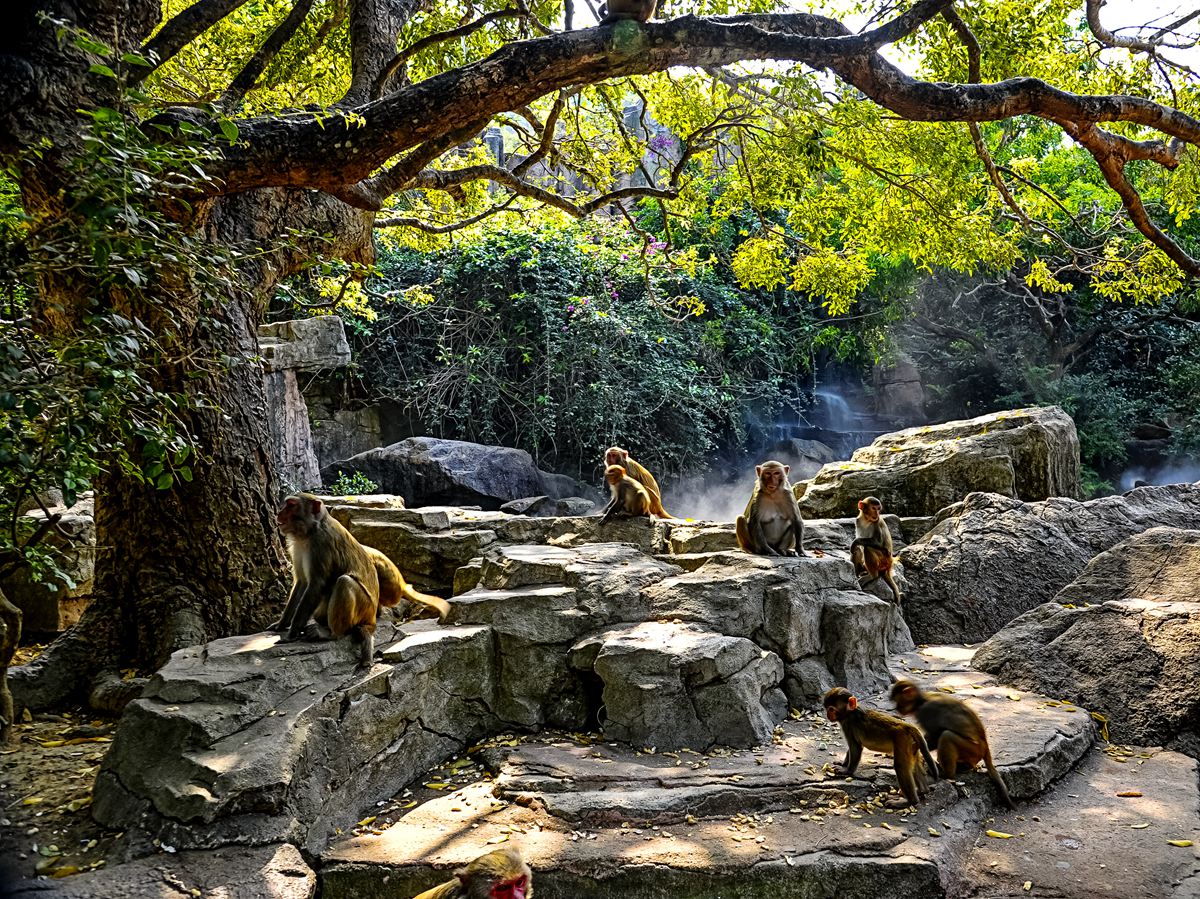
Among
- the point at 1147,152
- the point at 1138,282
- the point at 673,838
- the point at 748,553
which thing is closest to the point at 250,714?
the point at 673,838

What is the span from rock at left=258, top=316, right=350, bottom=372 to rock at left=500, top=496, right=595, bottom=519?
321 cm

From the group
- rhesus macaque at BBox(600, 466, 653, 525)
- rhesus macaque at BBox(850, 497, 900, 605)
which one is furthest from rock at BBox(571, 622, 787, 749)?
rhesus macaque at BBox(600, 466, 653, 525)

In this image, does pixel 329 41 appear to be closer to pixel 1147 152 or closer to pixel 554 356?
pixel 554 356

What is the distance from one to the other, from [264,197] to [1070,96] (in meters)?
6.22

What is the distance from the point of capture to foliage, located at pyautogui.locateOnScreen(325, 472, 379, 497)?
44.7 ft

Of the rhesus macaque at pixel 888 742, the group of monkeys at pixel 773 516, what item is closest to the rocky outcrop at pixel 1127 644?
the group of monkeys at pixel 773 516

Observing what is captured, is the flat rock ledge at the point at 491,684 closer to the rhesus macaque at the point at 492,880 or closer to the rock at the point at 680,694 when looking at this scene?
the rock at the point at 680,694

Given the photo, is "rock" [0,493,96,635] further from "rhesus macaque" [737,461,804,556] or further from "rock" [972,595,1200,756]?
"rock" [972,595,1200,756]

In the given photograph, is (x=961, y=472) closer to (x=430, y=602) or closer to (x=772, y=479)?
(x=772, y=479)

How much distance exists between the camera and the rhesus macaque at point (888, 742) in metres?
4.88

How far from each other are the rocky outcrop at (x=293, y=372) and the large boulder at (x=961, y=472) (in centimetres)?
654

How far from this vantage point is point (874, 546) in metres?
8.60

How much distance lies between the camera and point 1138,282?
9.73 meters

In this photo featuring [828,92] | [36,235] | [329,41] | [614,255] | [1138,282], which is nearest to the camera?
[36,235]
